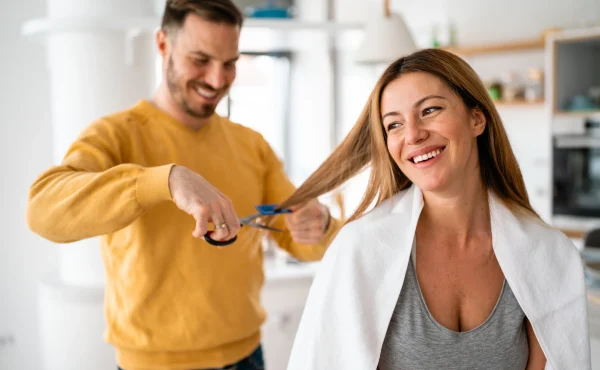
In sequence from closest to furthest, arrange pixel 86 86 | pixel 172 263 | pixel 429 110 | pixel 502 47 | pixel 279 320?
pixel 429 110 < pixel 172 263 < pixel 86 86 < pixel 279 320 < pixel 502 47

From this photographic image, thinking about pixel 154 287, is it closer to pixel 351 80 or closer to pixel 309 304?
pixel 309 304

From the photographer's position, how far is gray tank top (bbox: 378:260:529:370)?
1271mm

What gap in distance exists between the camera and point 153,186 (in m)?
1.32

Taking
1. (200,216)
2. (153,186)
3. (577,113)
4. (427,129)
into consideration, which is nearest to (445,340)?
(427,129)

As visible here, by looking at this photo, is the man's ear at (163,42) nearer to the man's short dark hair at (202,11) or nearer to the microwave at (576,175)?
the man's short dark hair at (202,11)

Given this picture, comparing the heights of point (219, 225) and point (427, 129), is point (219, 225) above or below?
below

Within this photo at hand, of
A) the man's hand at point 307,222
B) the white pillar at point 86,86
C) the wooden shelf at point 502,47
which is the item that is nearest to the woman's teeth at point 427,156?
the man's hand at point 307,222

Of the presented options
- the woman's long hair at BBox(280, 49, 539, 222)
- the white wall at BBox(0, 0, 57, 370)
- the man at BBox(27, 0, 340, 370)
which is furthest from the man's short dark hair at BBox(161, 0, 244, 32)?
the white wall at BBox(0, 0, 57, 370)

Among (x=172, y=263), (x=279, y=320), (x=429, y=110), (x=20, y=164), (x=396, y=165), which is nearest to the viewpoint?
(x=429, y=110)

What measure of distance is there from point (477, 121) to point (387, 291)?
416mm

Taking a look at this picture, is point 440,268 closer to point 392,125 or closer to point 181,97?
point 392,125

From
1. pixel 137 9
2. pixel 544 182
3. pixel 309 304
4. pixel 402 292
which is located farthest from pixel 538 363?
pixel 544 182

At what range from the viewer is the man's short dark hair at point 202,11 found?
170cm

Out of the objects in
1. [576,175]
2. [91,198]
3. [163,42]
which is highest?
[163,42]
